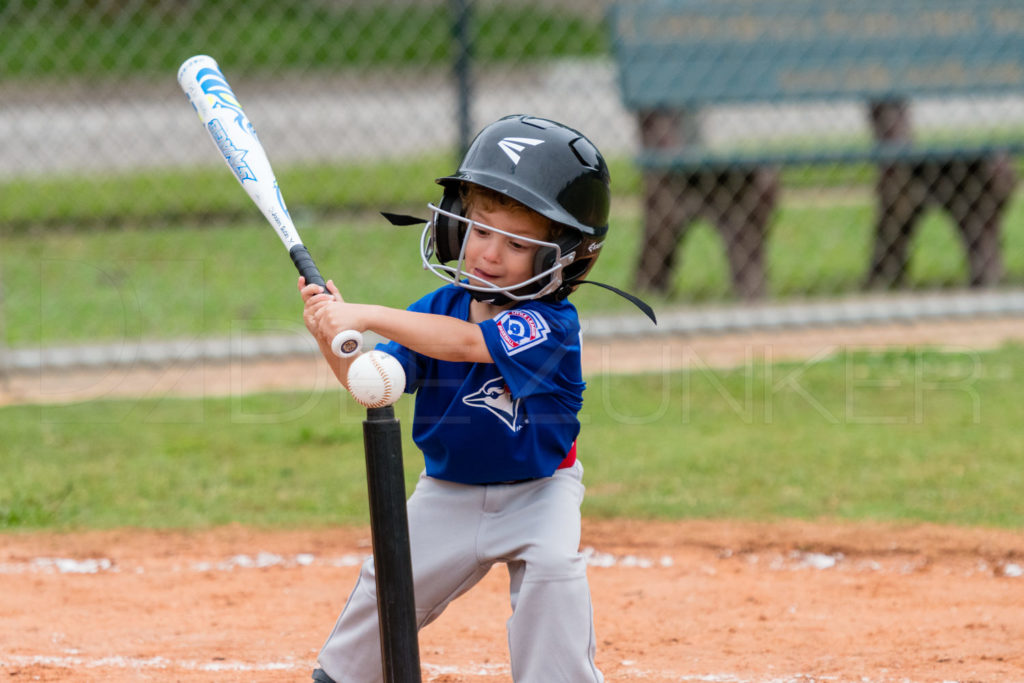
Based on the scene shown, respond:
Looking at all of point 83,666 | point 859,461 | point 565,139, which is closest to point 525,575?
point 565,139

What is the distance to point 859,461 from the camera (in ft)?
15.0

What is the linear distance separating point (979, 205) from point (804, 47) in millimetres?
1283

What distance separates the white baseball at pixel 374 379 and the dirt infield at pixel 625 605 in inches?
36.6

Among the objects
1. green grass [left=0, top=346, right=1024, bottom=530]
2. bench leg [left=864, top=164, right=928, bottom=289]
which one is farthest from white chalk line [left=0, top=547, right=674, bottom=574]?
bench leg [left=864, top=164, right=928, bottom=289]

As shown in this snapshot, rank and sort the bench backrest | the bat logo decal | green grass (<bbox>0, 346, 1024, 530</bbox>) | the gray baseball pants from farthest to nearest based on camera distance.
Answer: the bench backrest → green grass (<bbox>0, 346, 1024, 530</bbox>) → the bat logo decal → the gray baseball pants

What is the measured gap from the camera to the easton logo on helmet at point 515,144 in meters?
2.46

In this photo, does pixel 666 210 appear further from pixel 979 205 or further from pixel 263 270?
pixel 263 270

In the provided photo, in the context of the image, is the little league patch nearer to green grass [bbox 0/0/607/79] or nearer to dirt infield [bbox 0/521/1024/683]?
dirt infield [bbox 0/521/1024/683]

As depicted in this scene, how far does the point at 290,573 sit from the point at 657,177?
11.8 ft

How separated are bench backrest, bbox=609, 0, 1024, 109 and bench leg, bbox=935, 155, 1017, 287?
0.47 meters

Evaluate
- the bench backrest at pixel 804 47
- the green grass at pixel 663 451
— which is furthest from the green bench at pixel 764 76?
the green grass at pixel 663 451

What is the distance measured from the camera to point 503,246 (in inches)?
96.2

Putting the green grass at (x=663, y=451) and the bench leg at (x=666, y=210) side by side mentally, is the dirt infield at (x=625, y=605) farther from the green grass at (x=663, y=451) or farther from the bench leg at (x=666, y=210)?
the bench leg at (x=666, y=210)

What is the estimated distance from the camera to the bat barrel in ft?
7.24
